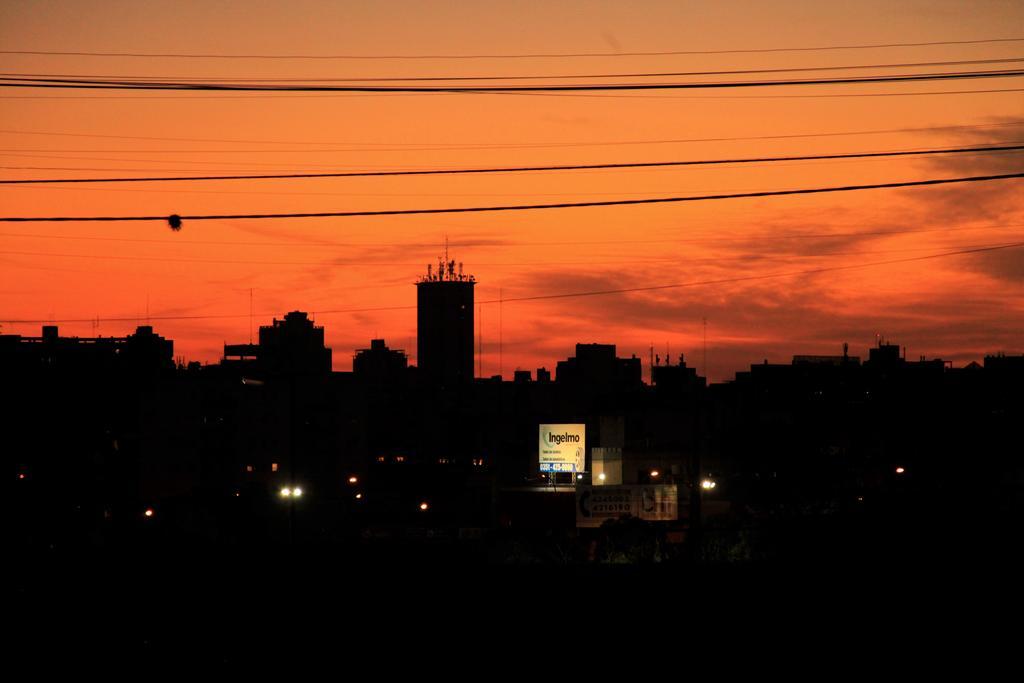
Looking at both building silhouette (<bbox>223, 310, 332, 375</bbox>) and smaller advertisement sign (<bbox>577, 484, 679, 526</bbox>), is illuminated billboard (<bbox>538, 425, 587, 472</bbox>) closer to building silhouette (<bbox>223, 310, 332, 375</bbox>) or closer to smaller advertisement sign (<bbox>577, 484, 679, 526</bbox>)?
smaller advertisement sign (<bbox>577, 484, 679, 526</bbox>)

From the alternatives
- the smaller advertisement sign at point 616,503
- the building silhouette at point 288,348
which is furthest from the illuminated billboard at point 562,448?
the building silhouette at point 288,348

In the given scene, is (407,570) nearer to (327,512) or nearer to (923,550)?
(923,550)

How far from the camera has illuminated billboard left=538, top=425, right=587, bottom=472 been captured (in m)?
63.0

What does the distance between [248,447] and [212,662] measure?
53.2 meters

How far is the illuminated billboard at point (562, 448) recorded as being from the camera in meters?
63.0

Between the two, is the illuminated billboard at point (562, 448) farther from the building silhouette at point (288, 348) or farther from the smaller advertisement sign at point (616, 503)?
the building silhouette at point (288, 348)

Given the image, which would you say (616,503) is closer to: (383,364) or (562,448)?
(562,448)

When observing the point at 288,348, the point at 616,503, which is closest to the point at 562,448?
the point at 616,503

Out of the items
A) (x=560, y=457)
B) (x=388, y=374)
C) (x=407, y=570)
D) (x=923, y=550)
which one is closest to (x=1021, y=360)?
(x=388, y=374)

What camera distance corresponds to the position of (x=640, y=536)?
33.6 meters

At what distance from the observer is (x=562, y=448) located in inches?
2502

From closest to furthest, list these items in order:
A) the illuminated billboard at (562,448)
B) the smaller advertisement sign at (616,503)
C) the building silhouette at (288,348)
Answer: the smaller advertisement sign at (616,503)
the illuminated billboard at (562,448)
the building silhouette at (288,348)

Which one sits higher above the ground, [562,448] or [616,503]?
[562,448]

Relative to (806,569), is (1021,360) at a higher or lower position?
higher
